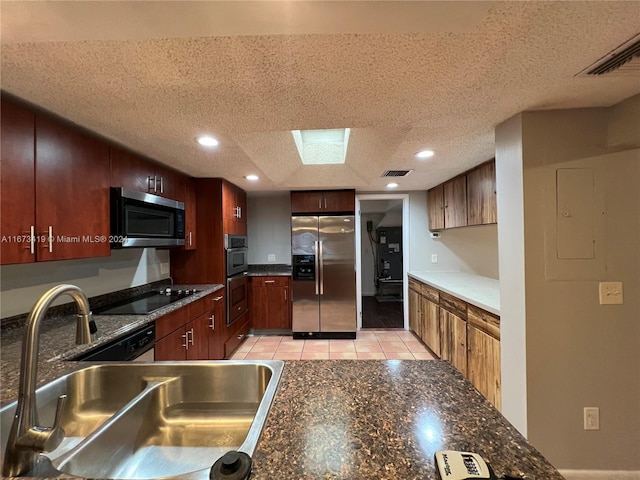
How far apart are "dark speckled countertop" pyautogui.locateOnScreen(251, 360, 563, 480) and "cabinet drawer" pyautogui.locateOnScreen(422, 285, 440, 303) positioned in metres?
2.09

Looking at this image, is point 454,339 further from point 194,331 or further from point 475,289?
point 194,331

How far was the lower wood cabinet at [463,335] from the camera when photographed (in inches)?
76.9

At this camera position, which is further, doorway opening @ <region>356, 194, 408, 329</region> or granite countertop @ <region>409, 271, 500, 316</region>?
doorway opening @ <region>356, 194, 408, 329</region>

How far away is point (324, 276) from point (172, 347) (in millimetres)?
2159

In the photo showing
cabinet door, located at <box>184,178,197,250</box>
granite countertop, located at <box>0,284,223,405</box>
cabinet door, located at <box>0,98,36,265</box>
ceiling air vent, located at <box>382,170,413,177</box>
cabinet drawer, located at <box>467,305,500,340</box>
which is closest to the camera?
granite countertop, located at <box>0,284,223,405</box>

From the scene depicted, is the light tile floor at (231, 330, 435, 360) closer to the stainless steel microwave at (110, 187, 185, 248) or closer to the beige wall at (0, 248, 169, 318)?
the beige wall at (0, 248, 169, 318)

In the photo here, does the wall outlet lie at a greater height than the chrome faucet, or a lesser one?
lesser

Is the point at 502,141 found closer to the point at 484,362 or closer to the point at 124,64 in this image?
the point at 484,362

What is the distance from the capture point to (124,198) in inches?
79.7

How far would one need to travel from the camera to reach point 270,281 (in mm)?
4066

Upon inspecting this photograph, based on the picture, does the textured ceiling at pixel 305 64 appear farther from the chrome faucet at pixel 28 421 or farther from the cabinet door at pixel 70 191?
the chrome faucet at pixel 28 421

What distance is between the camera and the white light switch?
1552mm

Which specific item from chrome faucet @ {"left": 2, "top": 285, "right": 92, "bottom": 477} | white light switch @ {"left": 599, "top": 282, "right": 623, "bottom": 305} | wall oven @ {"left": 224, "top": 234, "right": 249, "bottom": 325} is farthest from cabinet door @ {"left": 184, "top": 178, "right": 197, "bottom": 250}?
white light switch @ {"left": 599, "top": 282, "right": 623, "bottom": 305}

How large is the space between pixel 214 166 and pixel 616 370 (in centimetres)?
334
